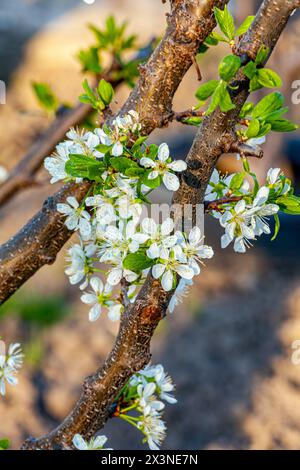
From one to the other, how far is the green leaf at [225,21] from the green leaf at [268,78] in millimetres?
65

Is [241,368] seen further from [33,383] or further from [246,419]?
[33,383]

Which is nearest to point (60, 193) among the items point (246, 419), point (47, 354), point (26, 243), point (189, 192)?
point (26, 243)

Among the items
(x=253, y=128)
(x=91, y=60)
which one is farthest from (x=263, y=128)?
(x=91, y=60)

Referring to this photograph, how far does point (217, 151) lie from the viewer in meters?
0.93

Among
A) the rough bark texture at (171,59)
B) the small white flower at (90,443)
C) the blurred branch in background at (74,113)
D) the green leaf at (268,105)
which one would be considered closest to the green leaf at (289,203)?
the green leaf at (268,105)

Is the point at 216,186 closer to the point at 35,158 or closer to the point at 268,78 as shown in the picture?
the point at 268,78

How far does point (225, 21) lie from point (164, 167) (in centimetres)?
20

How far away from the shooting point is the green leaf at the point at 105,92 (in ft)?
3.33

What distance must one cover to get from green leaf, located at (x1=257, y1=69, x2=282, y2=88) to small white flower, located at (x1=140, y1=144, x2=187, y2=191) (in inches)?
5.7

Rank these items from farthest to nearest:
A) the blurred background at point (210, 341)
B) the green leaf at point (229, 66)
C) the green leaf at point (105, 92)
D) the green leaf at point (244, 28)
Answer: the blurred background at point (210, 341) < the green leaf at point (105, 92) < the green leaf at point (244, 28) < the green leaf at point (229, 66)

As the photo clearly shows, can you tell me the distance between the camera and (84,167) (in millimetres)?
888

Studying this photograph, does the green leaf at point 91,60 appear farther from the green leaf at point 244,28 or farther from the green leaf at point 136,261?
the green leaf at point 136,261

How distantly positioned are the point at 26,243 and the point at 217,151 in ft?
1.23

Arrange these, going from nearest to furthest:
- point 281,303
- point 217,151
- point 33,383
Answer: point 217,151 < point 33,383 < point 281,303
